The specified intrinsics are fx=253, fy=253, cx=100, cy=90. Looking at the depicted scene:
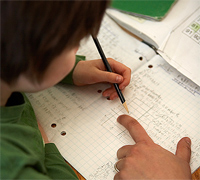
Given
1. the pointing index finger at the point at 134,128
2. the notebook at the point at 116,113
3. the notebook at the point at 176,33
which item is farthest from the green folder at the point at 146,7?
the pointing index finger at the point at 134,128

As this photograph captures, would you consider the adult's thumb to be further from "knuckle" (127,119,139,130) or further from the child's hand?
the child's hand

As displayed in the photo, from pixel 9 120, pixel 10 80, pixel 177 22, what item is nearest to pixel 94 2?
pixel 10 80

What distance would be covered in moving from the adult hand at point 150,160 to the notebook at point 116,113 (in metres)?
0.02

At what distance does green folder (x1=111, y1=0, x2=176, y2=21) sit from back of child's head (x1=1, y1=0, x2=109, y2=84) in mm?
523

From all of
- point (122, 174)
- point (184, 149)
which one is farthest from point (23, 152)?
point (184, 149)

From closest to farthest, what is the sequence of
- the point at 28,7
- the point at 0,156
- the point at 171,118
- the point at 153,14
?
the point at 28,7 → the point at 0,156 → the point at 171,118 → the point at 153,14

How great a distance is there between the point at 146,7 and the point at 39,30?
2.17ft

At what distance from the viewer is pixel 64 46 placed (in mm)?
434

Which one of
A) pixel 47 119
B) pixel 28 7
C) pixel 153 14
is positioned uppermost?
pixel 28 7

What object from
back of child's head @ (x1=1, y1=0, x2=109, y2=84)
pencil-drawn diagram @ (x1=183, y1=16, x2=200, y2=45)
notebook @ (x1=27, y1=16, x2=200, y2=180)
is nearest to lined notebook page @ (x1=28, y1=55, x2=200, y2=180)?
notebook @ (x1=27, y1=16, x2=200, y2=180)

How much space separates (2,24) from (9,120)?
24cm

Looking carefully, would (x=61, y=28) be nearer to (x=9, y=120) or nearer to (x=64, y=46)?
(x=64, y=46)

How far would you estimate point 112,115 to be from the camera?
27.7 inches

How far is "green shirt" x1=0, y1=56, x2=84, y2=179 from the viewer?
0.49m
